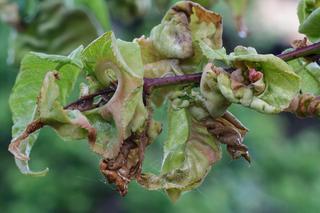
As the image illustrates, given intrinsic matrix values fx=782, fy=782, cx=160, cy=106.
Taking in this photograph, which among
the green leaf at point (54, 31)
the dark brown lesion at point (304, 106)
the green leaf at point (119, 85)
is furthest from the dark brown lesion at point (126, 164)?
the green leaf at point (54, 31)

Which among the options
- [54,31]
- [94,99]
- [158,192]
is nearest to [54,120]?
[94,99]

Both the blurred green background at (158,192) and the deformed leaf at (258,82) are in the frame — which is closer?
the deformed leaf at (258,82)

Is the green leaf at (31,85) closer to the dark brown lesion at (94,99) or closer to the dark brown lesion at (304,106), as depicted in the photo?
the dark brown lesion at (94,99)

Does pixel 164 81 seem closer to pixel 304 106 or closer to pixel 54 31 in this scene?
pixel 304 106

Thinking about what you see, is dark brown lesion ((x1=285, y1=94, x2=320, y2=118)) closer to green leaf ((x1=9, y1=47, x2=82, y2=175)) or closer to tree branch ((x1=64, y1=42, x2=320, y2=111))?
tree branch ((x1=64, y1=42, x2=320, y2=111))

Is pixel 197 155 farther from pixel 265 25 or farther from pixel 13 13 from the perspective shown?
pixel 265 25

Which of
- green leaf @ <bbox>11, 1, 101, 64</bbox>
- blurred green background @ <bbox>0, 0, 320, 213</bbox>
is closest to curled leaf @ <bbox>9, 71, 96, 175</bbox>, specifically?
green leaf @ <bbox>11, 1, 101, 64</bbox>

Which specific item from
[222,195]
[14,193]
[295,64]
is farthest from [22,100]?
[14,193]
